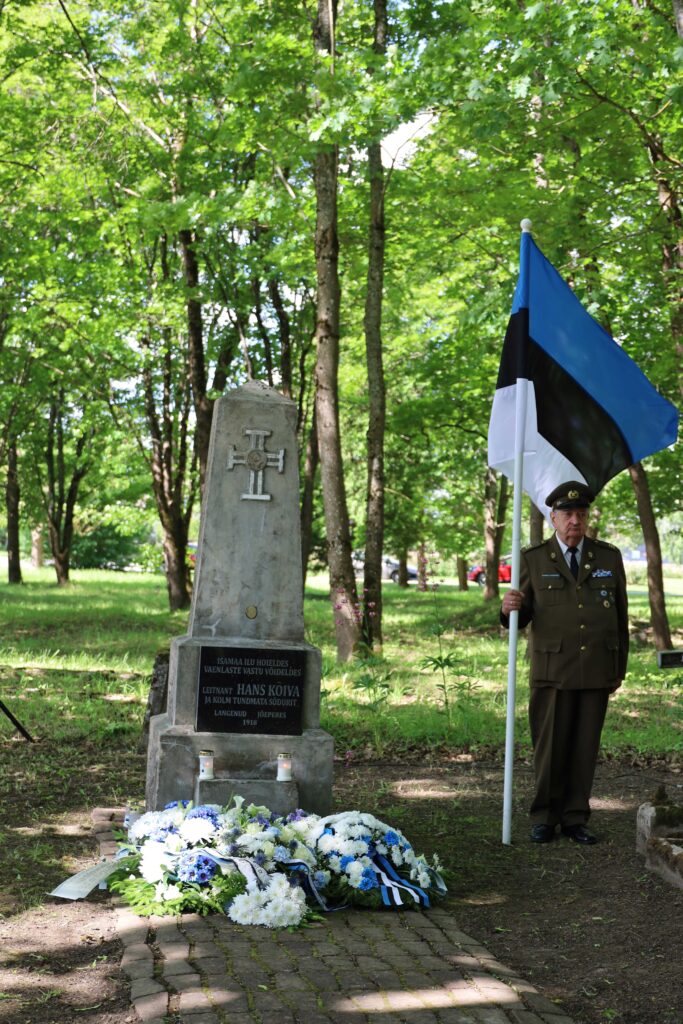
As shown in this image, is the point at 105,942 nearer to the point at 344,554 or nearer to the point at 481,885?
the point at 481,885

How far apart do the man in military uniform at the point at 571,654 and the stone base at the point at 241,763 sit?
1.37 meters

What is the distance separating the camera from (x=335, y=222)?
44.6 ft

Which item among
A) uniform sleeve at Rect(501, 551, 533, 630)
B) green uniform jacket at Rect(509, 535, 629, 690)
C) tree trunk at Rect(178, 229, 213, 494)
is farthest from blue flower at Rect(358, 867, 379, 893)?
tree trunk at Rect(178, 229, 213, 494)

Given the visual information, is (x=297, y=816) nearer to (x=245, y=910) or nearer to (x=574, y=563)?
(x=245, y=910)

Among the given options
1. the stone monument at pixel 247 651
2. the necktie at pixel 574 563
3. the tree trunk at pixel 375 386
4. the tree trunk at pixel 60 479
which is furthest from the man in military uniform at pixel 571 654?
the tree trunk at pixel 60 479

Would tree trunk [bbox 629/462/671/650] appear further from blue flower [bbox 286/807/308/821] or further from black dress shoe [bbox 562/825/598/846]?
blue flower [bbox 286/807/308/821]

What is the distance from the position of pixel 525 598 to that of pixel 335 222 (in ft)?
26.3

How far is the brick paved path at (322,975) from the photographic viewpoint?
12.7 feet

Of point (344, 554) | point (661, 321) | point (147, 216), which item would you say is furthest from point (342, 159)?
point (344, 554)

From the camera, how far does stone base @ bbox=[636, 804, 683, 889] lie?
18.6 feet

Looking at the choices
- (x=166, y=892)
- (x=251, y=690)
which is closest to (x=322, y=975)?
(x=166, y=892)

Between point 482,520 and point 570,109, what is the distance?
62.5 feet

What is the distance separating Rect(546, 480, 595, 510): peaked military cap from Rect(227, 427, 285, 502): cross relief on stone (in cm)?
176

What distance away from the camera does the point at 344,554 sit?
13977 mm
